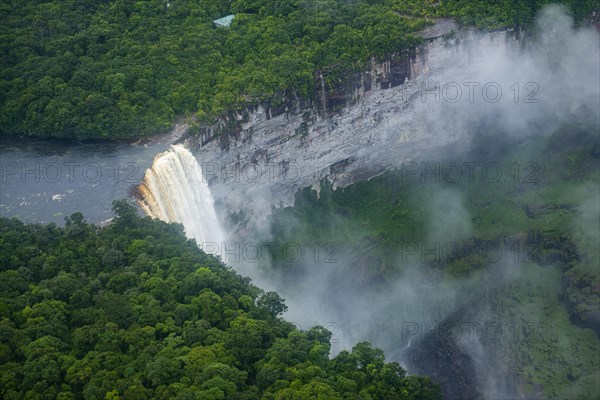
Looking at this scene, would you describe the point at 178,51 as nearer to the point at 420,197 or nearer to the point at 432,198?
the point at 420,197

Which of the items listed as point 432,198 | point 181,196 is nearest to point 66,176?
point 181,196

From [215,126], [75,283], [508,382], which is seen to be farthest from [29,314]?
[508,382]

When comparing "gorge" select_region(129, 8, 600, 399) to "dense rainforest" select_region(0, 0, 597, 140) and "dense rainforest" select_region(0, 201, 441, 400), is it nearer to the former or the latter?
"dense rainforest" select_region(0, 0, 597, 140)

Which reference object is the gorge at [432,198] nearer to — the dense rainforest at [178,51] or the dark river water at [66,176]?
the dense rainforest at [178,51]

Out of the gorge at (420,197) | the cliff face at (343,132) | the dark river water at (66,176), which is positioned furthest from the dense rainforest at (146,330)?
the cliff face at (343,132)

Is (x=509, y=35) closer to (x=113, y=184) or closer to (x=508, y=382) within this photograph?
(x=508, y=382)
